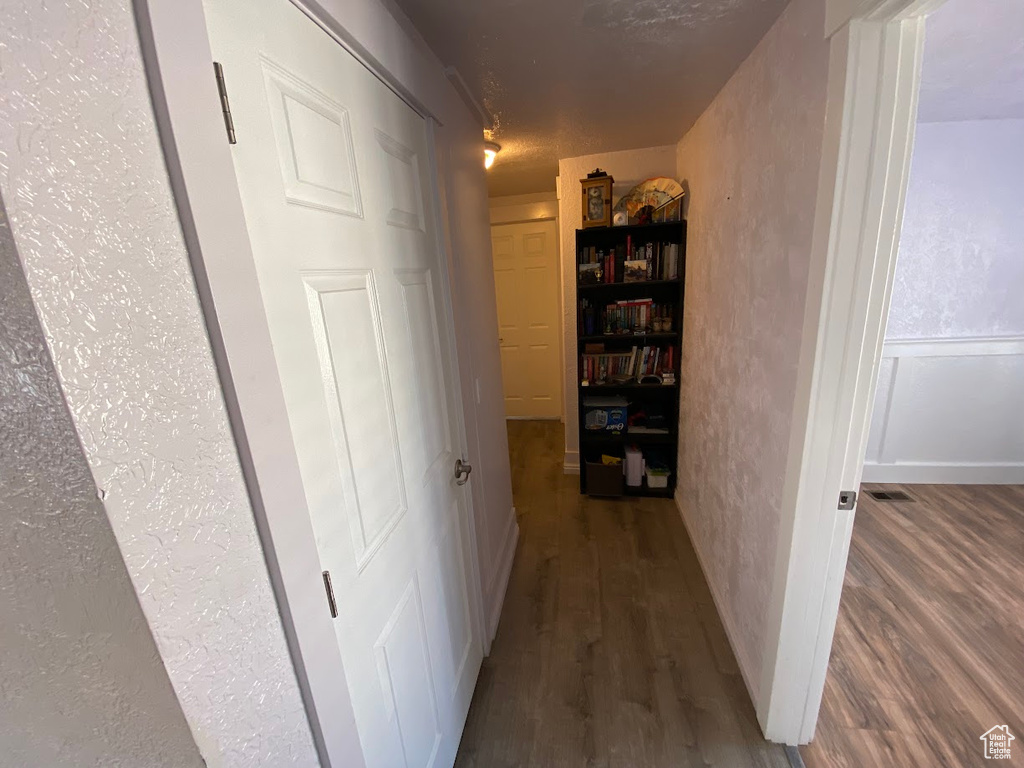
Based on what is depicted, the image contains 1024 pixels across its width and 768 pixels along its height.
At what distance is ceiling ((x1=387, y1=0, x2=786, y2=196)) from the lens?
1.07 m

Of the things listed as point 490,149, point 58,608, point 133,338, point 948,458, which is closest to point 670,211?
point 490,149

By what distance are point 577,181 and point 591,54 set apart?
127 cm

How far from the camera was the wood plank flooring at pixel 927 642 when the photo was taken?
4.17 ft

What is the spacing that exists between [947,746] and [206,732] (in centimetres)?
196

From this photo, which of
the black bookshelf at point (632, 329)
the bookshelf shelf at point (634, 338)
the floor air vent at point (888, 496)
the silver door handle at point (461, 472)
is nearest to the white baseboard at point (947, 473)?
the floor air vent at point (888, 496)

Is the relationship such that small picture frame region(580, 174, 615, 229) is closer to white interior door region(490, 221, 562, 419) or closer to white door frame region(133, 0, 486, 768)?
white interior door region(490, 221, 562, 419)

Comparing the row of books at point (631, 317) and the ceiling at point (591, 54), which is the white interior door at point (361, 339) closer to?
the ceiling at point (591, 54)

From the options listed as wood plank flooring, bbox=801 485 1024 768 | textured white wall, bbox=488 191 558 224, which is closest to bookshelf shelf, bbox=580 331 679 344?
wood plank flooring, bbox=801 485 1024 768

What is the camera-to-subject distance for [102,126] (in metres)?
0.37

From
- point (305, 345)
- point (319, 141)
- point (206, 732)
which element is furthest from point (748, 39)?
point (206, 732)

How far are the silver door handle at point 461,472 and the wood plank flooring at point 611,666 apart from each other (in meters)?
0.80

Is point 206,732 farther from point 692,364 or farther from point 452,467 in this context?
point 692,364

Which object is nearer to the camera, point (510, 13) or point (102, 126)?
point (102, 126)

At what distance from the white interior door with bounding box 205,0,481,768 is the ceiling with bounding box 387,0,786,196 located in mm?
322
